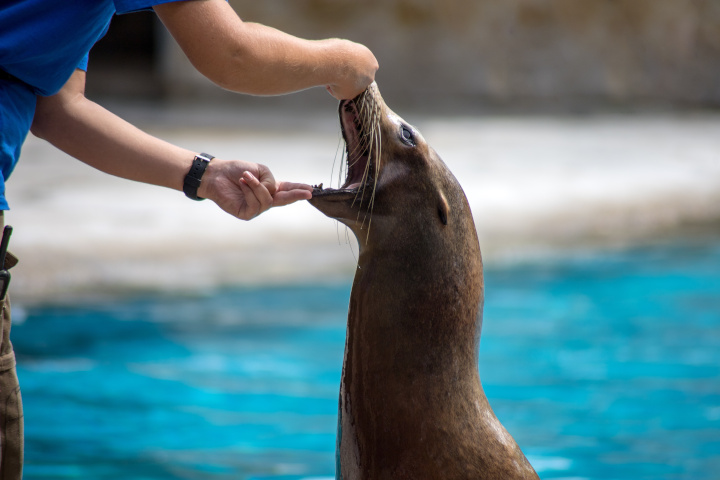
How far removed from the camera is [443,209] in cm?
205

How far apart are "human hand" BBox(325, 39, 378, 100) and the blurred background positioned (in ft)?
6.00

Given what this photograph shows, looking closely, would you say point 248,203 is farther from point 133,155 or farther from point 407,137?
point 407,137

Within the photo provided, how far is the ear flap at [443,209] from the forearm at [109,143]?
0.54m

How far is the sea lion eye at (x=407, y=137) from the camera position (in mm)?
2084

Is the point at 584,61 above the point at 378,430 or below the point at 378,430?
above

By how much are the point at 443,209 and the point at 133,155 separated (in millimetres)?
671

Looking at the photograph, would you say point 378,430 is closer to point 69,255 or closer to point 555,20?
point 69,255

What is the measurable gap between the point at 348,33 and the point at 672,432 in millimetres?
10218

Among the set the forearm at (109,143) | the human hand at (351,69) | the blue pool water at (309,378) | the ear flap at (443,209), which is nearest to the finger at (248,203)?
the forearm at (109,143)

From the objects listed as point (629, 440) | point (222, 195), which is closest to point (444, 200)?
point (222, 195)

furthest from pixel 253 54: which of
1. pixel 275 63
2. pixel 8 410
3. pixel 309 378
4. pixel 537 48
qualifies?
pixel 537 48

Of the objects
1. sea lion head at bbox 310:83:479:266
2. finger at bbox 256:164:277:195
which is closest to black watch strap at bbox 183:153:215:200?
finger at bbox 256:164:277:195

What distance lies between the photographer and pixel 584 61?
44.7 feet

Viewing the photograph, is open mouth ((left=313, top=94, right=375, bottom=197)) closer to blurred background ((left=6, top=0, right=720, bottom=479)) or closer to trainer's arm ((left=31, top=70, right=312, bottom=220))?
trainer's arm ((left=31, top=70, right=312, bottom=220))
